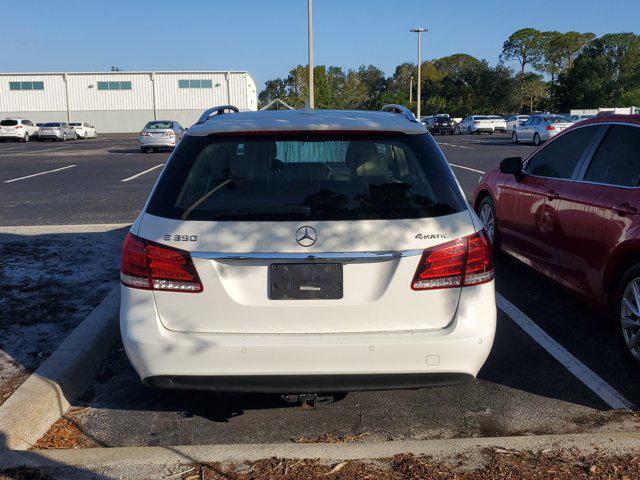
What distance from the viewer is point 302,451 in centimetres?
318

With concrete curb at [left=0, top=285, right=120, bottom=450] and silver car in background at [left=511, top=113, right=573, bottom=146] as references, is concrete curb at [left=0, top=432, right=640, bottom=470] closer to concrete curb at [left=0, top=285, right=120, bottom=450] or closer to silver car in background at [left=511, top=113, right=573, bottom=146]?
concrete curb at [left=0, top=285, right=120, bottom=450]

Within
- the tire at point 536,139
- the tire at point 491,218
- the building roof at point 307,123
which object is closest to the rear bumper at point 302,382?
the building roof at point 307,123

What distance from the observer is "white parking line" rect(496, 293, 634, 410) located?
384 cm

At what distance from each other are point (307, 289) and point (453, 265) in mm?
697

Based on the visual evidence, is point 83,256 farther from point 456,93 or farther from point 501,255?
point 456,93

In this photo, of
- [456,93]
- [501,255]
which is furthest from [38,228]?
[456,93]

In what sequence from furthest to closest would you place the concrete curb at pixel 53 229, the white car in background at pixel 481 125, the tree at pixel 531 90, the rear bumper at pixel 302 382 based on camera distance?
the tree at pixel 531 90
the white car in background at pixel 481 125
the concrete curb at pixel 53 229
the rear bumper at pixel 302 382

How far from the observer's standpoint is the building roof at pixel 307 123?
10.9ft

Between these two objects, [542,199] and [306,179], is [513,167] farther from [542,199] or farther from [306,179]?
[306,179]

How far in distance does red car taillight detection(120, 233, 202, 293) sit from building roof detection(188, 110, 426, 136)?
0.67 m

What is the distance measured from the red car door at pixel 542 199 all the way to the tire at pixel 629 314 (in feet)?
2.77

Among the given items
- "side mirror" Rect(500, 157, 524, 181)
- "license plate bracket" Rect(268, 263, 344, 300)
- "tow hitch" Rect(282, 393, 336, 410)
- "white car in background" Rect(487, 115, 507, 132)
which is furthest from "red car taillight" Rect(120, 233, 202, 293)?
"white car in background" Rect(487, 115, 507, 132)

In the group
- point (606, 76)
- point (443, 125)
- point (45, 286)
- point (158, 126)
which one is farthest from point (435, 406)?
point (606, 76)

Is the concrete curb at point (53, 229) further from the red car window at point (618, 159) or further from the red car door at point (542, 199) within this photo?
the red car window at point (618, 159)
